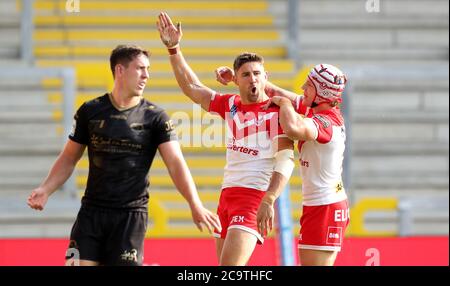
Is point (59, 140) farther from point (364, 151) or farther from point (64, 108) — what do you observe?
point (364, 151)

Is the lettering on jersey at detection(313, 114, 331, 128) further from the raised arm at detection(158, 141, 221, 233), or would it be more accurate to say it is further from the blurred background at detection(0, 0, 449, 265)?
the blurred background at detection(0, 0, 449, 265)

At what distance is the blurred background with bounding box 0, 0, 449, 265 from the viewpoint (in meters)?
14.2

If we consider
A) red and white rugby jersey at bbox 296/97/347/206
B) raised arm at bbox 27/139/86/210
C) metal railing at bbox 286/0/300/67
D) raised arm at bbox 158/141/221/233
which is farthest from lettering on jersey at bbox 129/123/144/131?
metal railing at bbox 286/0/300/67

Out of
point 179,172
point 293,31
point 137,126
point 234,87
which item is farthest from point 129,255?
point 293,31

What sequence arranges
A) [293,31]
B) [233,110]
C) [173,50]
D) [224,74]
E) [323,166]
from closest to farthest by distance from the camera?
[323,166] → [233,110] → [224,74] → [173,50] → [293,31]

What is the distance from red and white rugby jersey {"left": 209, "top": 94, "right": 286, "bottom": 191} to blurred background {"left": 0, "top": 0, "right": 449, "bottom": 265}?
4.83 m

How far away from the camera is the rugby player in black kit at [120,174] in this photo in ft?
26.8

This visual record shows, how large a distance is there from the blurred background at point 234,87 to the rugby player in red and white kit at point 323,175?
5097 millimetres

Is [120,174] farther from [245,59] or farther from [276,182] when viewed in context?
[245,59]

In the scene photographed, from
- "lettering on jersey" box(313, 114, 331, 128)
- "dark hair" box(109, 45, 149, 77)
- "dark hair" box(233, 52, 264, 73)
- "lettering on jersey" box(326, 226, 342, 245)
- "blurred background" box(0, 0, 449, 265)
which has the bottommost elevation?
"lettering on jersey" box(326, 226, 342, 245)

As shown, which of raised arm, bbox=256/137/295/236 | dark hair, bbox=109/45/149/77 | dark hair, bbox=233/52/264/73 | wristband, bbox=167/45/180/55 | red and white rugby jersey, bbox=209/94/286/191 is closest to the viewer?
raised arm, bbox=256/137/295/236

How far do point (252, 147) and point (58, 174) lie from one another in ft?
4.71

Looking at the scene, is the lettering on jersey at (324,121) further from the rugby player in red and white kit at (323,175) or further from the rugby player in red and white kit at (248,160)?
the rugby player in red and white kit at (248,160)

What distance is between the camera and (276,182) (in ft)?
27.2
